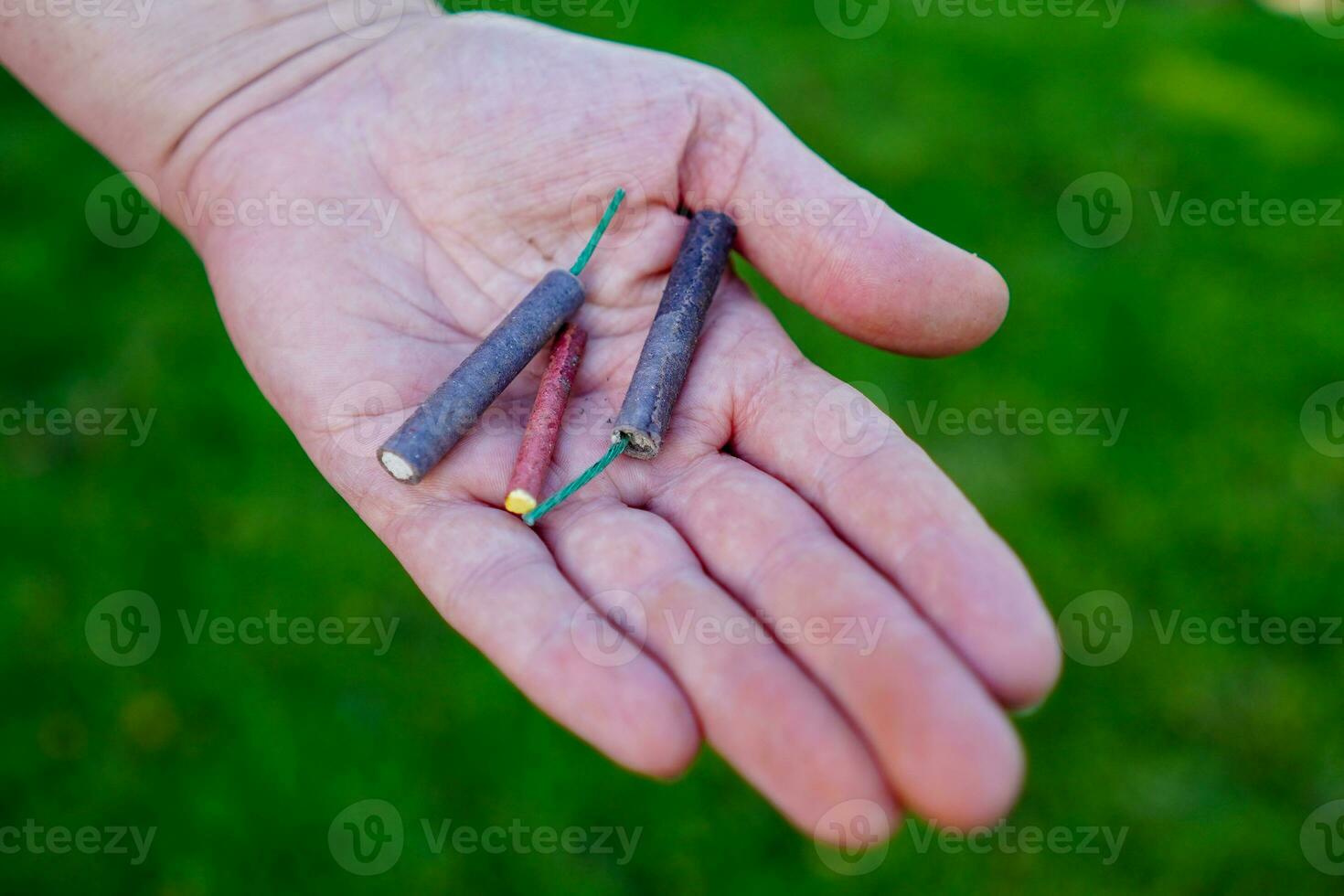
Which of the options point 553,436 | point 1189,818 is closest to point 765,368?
point 553,436

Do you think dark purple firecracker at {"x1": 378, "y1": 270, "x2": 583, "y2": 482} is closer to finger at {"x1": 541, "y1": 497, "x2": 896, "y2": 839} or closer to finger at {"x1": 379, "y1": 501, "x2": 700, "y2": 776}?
finger at {"x1": 379, "y1": 501, "x2": 700, "y2": 776}

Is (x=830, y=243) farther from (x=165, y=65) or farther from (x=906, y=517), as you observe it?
(x=165, y=65)

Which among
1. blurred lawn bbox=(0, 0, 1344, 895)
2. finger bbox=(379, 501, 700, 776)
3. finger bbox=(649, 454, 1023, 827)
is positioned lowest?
blurred lawn bbox=(0, 0, 1344, 895)

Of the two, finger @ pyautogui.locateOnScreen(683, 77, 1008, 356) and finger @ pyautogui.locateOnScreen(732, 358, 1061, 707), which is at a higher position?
finger @ pyautogui.locateOnScreen(683, 77, 1008, 356)

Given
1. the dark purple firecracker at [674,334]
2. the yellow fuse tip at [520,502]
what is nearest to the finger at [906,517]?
the dark purple firecracker at [674,334]

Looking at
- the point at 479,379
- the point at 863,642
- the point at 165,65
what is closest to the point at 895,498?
the point at 863,642

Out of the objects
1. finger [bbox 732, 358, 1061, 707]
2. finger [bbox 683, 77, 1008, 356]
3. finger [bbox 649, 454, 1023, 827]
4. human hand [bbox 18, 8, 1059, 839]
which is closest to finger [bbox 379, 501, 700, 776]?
human hand [bbox 18, 8, 1059, 839]

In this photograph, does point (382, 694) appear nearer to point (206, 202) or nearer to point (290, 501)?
point (290, 501)

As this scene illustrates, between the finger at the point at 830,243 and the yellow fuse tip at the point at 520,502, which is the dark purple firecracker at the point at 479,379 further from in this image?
the finger at the point at 830,243
